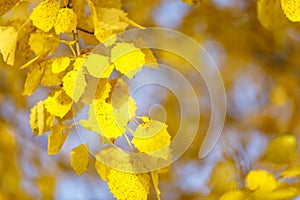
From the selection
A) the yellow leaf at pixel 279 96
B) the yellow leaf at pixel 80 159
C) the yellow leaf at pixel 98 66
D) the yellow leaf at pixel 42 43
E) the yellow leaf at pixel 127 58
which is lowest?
the yellow leaf at pixel 279 96

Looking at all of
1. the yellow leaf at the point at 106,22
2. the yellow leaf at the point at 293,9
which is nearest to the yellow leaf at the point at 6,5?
the yellow leaf at the point at 106,22

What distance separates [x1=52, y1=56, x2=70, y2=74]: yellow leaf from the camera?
101 cm

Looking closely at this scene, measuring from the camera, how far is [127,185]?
3.10ft

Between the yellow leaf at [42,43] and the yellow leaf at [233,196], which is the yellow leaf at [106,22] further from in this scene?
the yellow leaf at [233,196]

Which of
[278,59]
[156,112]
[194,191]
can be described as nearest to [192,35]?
[278,59]

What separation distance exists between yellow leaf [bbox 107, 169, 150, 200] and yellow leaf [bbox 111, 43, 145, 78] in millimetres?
167

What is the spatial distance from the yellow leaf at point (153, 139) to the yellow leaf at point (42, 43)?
0.78 ft

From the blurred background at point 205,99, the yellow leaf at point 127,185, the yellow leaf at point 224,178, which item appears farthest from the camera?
the blurred background at point 205,99

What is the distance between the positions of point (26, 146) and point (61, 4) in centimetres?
191

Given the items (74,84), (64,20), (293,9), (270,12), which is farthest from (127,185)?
(270,12)

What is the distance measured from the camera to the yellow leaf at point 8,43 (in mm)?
1047

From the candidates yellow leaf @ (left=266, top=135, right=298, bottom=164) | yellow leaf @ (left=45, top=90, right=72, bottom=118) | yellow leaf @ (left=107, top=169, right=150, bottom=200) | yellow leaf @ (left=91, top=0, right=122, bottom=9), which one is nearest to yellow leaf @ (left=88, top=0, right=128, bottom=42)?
yellow leaf @ (left=91, top=0, right=122, bottom=9)

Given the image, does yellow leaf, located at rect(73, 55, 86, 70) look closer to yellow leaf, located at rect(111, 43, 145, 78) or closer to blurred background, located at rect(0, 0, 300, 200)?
yellow leaf, located at rect(111, 43, 145, 78)

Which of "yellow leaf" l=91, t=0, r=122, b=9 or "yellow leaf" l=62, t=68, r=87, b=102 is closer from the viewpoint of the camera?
"yellow leaf" l=62, t=68, r=87, b=102
